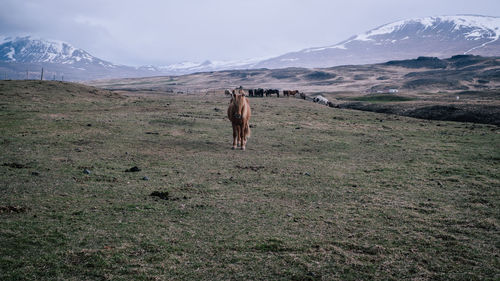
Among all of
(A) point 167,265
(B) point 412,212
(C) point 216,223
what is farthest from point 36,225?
(B) point 412,212

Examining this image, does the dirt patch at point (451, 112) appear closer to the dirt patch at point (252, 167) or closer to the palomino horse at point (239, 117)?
the palomino horse at point (239, 117)

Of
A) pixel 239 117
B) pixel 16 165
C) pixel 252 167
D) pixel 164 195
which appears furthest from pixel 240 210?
pixel 239 117

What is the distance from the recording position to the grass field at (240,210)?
5.19 meters

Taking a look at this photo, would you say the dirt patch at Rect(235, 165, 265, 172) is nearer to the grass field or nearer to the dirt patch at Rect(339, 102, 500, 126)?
the grass field

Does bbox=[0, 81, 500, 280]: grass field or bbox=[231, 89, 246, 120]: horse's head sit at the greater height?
bbox=[231, 89, 246, 120]: horse's head

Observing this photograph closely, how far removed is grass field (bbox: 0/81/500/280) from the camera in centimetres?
519

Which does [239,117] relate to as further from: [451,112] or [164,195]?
[451,112]

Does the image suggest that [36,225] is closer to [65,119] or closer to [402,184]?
[402,184]

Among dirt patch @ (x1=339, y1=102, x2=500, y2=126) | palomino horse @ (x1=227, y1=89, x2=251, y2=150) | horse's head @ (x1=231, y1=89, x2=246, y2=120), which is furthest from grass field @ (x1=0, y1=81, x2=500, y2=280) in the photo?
dirt patch @ (x1=339, y1=102, x2=500, y2=126)

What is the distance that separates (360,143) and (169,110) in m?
17.9

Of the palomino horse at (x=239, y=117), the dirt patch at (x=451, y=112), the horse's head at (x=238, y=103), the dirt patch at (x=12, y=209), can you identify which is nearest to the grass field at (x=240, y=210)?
the dirt patch at (x=12, y=209)

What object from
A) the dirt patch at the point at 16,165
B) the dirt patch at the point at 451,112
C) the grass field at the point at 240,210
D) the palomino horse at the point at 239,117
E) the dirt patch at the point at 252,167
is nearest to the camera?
the grass field at the point at 240,210

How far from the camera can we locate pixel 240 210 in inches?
298

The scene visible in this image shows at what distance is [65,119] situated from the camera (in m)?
20.1
